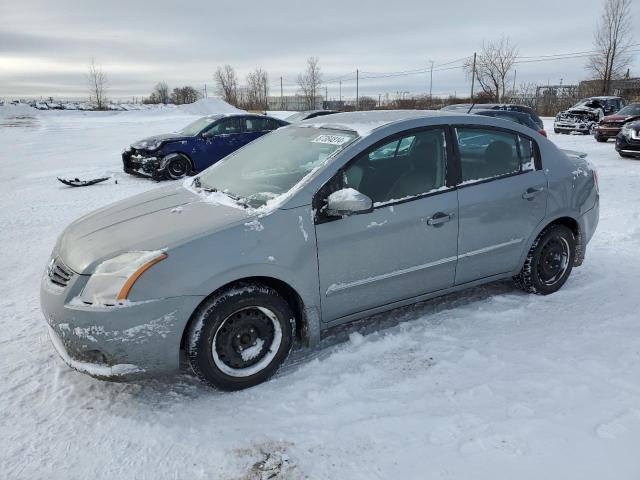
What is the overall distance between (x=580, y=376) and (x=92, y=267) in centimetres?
300

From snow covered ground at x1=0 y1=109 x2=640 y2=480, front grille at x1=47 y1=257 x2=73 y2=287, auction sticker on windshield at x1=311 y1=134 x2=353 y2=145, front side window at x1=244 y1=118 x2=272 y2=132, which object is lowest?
snow covered ground at x1=0 y1=109 x2=640 y2=480

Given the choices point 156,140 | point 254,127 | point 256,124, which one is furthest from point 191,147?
point 256,124

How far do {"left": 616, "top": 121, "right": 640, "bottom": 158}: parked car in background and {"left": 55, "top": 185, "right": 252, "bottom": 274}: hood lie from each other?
12.7m

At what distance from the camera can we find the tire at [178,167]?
1077 cm

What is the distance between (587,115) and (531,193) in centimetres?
1908

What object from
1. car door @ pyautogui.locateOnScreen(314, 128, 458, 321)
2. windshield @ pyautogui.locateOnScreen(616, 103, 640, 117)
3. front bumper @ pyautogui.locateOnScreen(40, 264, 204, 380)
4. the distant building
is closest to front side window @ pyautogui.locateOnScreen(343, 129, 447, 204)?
car door @ pyautogui.locateOnScreen(314, 128, 458, 321)

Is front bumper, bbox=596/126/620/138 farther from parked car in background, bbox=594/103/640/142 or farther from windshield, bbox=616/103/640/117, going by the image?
windshield, bbox=616/103/640/117

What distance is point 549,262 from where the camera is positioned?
4.29m

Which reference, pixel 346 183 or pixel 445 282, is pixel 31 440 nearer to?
pixel 346 183

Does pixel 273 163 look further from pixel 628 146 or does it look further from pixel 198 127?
pixel 628 146

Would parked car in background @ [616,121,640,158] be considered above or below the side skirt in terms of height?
above

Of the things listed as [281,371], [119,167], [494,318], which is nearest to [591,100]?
[119,167]

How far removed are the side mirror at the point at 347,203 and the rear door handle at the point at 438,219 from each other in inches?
24.0

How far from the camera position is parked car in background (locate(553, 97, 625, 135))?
65.5 ft
